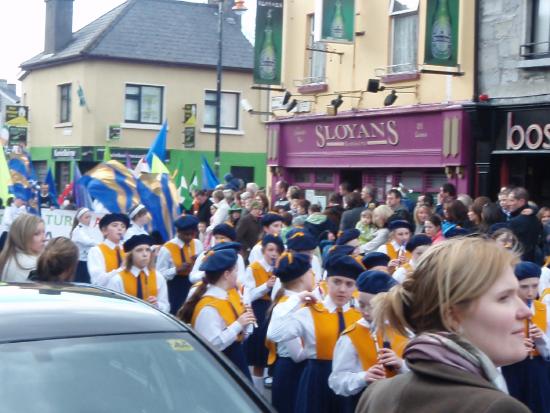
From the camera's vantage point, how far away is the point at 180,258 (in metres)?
11.1

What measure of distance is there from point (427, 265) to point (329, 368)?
13.3 ft

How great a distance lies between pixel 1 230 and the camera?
42.4 ft

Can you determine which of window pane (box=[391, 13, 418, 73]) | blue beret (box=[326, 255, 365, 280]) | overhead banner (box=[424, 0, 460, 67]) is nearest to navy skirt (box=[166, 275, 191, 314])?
blue beret (box=[326, 255, 365, 280])

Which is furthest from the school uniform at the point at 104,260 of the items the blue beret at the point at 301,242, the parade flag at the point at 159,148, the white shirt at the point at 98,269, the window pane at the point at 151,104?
the window pane at the point at 151,104

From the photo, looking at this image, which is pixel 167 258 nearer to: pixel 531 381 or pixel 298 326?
pixel 298 326

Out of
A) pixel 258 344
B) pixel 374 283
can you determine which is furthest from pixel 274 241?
pixel 374 283

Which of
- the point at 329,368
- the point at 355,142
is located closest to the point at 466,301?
the point at 329,368

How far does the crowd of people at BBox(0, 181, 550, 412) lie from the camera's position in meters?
2.51

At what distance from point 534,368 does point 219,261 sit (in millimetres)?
2366

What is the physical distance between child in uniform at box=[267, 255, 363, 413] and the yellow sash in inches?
87.8

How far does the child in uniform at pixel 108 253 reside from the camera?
30.5ft

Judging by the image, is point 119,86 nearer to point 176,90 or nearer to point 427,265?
point 176,90

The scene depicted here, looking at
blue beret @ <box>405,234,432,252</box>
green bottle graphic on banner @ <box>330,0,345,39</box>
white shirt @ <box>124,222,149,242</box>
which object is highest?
green bottle graphic on banner @ <box>330,0,345,39</box>

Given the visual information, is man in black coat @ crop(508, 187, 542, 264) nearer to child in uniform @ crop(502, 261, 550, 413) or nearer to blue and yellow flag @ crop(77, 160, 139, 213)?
child in uniform @ crop(502, 261, 550, 413)
